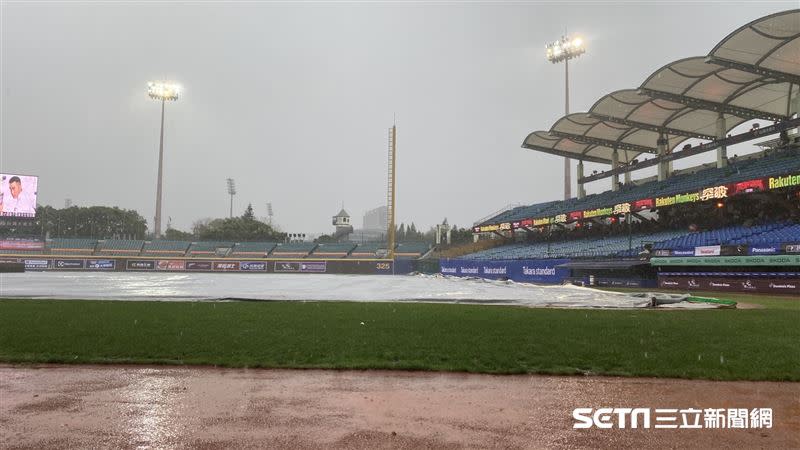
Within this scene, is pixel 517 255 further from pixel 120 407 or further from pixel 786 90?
pixel 120 407

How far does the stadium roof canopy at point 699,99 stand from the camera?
26.7m

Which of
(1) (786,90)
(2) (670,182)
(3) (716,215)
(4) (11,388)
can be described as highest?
(1) (786,90)

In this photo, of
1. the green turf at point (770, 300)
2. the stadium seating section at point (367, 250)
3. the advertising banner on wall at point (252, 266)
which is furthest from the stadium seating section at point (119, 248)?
the green turf at point (770, 300)

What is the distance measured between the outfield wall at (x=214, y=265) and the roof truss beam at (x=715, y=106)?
31.9 m

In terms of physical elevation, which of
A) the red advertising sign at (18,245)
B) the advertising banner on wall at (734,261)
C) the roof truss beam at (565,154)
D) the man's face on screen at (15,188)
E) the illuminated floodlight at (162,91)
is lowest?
the advertising banner on wall at (734,261)

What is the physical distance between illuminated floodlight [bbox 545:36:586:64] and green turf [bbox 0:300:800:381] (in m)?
47.4

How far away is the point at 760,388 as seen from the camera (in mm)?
5449

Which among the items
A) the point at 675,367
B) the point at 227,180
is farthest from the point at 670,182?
the point at 227,180

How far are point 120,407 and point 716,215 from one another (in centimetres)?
3713

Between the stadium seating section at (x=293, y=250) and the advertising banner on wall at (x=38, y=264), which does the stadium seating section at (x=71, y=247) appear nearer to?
the advertising banner on wall at (x=38, y=264)

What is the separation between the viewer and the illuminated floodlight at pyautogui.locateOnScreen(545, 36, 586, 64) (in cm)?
5344

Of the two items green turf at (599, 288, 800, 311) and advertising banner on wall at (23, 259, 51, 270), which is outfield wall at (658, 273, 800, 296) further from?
advertising banner on wall at (23, 259, 51, 270)

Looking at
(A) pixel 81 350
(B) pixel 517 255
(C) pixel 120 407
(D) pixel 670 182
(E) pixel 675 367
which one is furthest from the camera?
(B) pixel 517 255

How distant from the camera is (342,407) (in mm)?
4832
